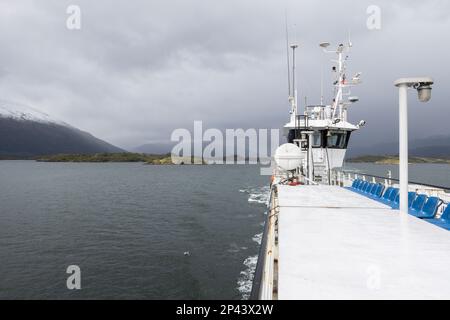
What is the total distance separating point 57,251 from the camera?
66.2 ft

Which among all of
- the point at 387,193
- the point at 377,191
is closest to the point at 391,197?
the point at 387,193

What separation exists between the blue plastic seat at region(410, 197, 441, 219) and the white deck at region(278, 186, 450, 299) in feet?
4.19

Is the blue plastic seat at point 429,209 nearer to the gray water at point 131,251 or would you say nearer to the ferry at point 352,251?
the ferry at point 352,251

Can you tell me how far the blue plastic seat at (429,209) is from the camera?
992 cm

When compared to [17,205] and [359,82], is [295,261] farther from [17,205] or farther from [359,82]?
[17,205]

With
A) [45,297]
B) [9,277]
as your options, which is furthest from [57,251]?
[45,297]

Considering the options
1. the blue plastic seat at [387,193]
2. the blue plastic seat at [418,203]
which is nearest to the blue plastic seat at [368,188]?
the blue plastic seat at [387,193]

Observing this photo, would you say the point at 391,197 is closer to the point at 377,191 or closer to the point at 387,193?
the point at 387,193

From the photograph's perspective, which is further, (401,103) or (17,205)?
(17,205)

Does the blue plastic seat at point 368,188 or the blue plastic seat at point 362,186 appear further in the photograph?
the blue plastic seat at point 362,186

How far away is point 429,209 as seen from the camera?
1019cm

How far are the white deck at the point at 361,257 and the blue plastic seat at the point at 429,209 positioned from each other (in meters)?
1.28

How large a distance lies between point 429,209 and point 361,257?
6256mm
